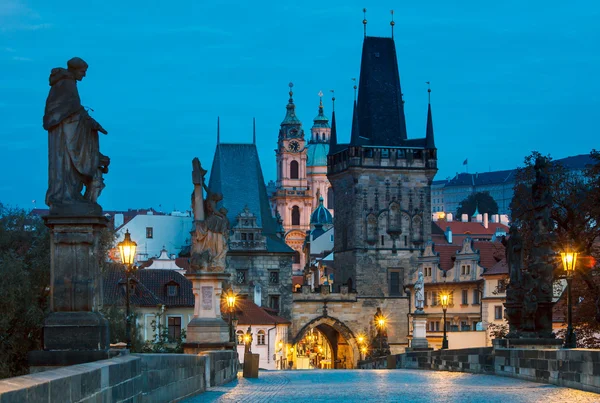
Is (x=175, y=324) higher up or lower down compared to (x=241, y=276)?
lower down

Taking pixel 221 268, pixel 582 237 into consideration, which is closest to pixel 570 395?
pixel 221 268

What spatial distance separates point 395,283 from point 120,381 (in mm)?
87085

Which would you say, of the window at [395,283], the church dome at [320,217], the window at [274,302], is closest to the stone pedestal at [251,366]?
the window at [274,302]

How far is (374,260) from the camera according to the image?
97.2 meters

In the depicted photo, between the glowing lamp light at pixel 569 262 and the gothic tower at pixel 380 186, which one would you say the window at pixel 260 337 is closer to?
the gothic tower at pixel 380 186

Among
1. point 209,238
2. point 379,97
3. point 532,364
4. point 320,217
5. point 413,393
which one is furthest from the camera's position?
point 320,217

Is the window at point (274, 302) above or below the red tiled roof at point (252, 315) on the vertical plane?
above

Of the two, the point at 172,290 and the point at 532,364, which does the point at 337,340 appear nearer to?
the point at 172,290

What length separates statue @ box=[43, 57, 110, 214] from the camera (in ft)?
40.2

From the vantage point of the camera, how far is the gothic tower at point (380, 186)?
319 feet

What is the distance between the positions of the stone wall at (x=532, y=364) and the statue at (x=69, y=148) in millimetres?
7891

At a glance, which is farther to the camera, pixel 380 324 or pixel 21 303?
pixel 380 324

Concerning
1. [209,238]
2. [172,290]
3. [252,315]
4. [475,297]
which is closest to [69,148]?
[209,238]

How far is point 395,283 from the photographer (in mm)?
96938
